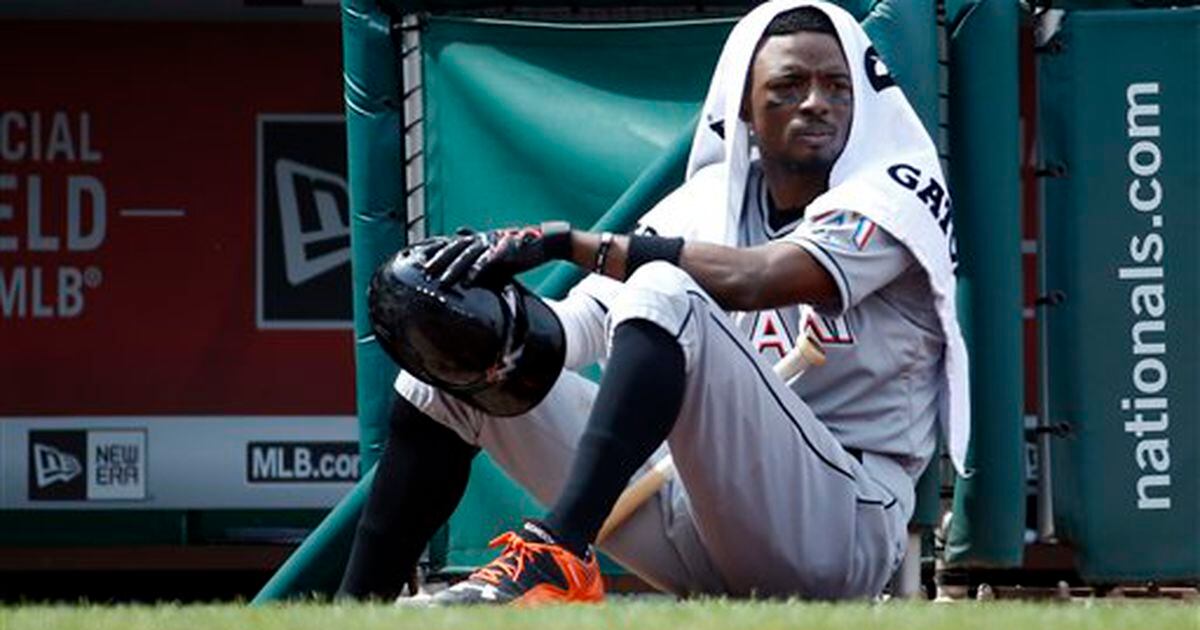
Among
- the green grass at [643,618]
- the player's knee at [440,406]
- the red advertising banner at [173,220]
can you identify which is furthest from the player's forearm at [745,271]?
the red advertising banner at [173,220]

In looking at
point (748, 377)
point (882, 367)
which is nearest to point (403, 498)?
point (748, 377)

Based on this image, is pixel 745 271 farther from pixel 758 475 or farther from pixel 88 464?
pixel 88 464

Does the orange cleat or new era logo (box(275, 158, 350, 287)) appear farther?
new era logo (box(275, 158, 350, 287))

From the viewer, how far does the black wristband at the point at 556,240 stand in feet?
14.3

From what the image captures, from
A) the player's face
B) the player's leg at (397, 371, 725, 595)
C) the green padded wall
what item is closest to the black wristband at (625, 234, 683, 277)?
the player's leg at (397, 371, 725, 595)

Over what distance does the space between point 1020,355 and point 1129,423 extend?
0.28 meters

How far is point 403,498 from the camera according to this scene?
14.5 feet

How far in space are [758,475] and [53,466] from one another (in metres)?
3.85

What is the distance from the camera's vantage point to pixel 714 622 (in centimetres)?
338

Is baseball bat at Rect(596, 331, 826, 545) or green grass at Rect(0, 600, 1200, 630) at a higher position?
baseball bat at Rect(596, 331, 826, 545)

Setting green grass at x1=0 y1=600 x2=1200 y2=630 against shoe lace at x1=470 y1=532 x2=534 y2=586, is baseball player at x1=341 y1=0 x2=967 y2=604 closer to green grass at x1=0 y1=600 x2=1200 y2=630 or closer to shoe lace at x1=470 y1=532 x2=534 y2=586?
shoe lace at x1=470 y1=532 x2=534 y2=586

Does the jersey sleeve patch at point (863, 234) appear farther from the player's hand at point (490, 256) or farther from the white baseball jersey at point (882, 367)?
the player's hand at point (490, 256)

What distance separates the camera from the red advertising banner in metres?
7.81

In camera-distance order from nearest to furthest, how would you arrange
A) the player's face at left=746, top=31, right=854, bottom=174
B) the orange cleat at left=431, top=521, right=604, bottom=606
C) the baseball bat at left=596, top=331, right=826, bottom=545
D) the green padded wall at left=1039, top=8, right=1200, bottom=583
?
the orange cleat at left=431, top=521, right=604, bottom=606 → the baseball bat at left=596, top=331, right=826, bottom=545 → the player's face at left=746, top=31, right=854, bottom=174 → the green padded wall at left=1039, top=8, right=1200, bottom=583
